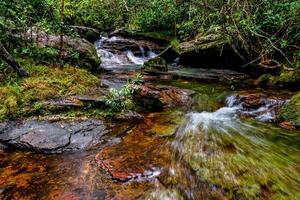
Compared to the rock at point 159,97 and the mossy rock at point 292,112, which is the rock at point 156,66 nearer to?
the rock at point 159,97

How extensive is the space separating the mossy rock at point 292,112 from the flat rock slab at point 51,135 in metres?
3.63

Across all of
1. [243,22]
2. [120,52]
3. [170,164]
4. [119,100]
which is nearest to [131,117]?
[119,100]

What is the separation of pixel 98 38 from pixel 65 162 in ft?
54.1

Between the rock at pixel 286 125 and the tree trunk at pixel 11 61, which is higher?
the tree trunk at pixel 11 61

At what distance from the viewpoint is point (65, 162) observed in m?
4.14

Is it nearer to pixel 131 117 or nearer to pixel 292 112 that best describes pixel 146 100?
pixel 131 117

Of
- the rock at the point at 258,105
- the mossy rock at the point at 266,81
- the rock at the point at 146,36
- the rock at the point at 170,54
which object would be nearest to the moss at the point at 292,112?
the rock at the point at 258,105

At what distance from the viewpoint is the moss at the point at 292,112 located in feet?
18.7

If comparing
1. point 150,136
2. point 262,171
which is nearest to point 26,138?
point 150,136

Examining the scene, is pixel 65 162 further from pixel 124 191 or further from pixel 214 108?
pixel 214 108

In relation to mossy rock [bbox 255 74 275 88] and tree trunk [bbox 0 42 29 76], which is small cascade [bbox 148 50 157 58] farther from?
tree trunk [bbox 0 42 29 76]

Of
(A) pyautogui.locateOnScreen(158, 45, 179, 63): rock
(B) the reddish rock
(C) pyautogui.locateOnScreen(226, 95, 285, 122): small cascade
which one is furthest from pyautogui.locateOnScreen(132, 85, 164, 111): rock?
(A) pyautogui.locateOnScreen(158, 45, 179, 63): rock

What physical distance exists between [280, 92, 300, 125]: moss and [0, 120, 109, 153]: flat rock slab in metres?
3.63

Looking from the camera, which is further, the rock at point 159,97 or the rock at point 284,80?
the rock at point 284,80
